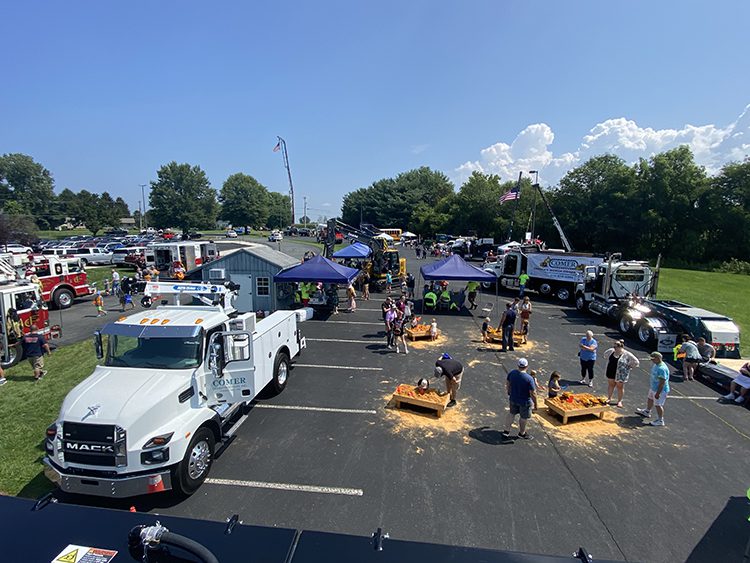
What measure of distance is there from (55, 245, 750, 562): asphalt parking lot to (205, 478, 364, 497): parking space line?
0.09 feet

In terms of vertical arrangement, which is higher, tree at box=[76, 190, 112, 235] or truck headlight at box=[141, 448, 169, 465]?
tree at box=[76, 190, 112, 235]

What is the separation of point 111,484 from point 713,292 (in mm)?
34078

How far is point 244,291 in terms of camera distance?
19.6 m

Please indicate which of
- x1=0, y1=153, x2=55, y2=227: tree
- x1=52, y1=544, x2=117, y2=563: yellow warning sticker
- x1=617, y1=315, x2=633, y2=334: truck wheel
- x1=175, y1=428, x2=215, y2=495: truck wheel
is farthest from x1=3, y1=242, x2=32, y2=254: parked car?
x1=0, y1=153, x2=55, y2=227: tree

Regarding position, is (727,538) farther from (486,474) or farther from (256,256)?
(256,256)

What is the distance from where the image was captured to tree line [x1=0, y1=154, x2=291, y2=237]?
7894cm

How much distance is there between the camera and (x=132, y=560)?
2.65 metres

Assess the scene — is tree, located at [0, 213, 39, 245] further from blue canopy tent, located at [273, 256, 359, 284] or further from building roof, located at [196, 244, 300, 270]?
blue canopy tent, located at [273, 256, 359, 284]

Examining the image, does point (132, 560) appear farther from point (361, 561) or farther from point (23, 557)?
point (361, 561)

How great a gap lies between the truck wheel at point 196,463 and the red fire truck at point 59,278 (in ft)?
58.1

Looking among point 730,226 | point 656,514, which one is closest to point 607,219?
point 730,226

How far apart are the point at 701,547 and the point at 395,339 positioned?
965cm

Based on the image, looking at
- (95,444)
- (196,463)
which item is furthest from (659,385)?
(95,444)

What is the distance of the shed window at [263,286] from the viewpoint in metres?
19.5
